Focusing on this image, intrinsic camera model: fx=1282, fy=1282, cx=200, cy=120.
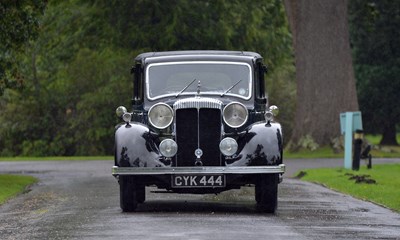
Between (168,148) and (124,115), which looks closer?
(168,148)

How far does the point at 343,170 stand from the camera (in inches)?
1152

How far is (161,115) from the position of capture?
1755cm

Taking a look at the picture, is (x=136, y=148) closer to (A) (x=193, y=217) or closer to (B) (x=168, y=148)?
(B) (x=168, y=148)

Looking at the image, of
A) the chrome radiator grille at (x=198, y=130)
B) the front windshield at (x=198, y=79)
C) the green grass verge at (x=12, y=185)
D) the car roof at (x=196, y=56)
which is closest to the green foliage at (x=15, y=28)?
the green grass verge at (x=12, y=185)

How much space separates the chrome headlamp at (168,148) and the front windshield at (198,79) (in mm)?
1562

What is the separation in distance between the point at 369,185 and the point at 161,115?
7.13m

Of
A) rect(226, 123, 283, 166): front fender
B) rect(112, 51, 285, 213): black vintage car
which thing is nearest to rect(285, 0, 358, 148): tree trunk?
rect(112, 51, 285, 213): black vintage car

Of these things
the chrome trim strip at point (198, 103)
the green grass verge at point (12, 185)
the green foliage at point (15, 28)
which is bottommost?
the green grass verge at point (12, 185)

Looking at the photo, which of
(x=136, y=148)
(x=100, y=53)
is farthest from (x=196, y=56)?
(x=100, y=53)

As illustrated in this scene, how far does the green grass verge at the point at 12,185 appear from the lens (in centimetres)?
2301

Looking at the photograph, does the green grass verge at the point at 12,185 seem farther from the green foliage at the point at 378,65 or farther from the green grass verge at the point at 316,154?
the green foliage at the point at 378,65

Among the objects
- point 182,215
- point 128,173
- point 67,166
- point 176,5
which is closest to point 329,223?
point 182,215

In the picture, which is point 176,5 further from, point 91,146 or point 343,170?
point 343,170

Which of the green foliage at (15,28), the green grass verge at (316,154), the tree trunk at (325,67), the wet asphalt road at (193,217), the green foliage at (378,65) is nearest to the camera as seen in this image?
the wet asphalt road at (193,217)
